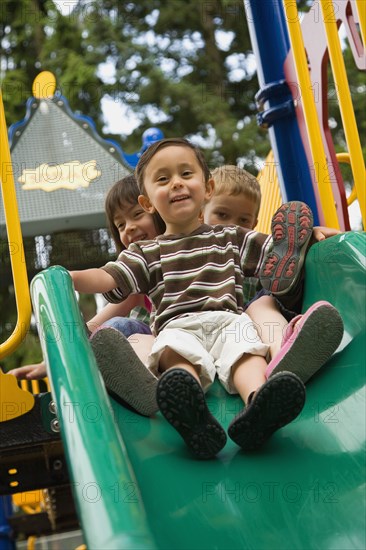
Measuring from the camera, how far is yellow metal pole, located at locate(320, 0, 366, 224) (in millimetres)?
2232

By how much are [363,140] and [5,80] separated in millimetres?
4854

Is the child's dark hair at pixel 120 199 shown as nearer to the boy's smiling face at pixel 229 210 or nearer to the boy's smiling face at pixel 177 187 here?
the boy's smiling face at pixel 229 210

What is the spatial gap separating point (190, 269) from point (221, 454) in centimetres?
59

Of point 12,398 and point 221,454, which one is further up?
point 12,398

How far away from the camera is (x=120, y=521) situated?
3.65 feet

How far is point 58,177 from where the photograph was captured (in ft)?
17.8

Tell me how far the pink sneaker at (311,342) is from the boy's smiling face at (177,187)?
474mm

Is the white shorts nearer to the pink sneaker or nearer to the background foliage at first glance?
the pink sneaker

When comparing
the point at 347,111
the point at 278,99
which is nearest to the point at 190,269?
the point at 347,111

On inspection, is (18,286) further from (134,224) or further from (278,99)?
(278,99)

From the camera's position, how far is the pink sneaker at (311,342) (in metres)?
1.70

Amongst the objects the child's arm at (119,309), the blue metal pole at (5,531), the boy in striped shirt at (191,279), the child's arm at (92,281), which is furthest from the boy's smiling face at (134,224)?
the blue metal pole at (5,531)


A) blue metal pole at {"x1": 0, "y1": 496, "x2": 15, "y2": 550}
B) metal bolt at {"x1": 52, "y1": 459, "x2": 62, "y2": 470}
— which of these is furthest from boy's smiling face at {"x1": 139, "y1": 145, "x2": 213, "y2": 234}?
blue metal pole at {"x1": 0, "y1": 496, "x2": 15, "y2": 550}

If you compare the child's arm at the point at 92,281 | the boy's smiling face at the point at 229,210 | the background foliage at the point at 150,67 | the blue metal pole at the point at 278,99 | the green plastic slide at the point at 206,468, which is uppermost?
the background foliage at the point at 150,67
